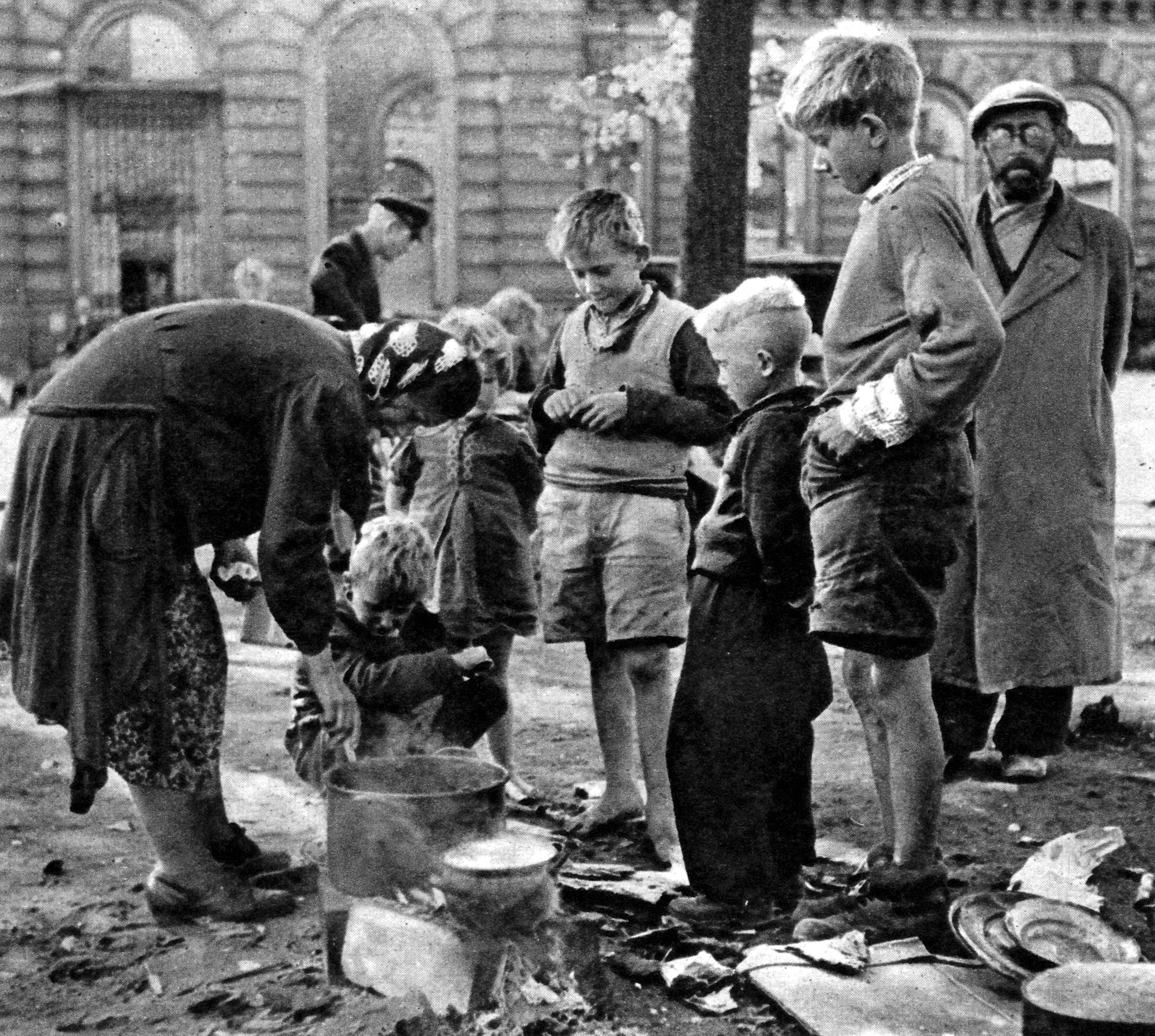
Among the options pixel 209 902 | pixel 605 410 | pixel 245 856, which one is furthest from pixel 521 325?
pixel 209 902

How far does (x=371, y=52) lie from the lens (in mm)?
22828

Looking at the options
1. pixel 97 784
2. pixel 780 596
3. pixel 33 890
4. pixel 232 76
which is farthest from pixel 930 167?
pixel 232 76

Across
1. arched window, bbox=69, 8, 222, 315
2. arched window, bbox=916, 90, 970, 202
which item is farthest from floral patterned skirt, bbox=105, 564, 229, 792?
arched window, bbox=916, 90, 970, 202

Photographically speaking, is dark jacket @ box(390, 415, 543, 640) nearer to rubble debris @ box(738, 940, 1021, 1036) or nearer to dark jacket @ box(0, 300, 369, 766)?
dark jacket @ box(0, 300, 369, 766)

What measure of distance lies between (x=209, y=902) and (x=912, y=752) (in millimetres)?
1696

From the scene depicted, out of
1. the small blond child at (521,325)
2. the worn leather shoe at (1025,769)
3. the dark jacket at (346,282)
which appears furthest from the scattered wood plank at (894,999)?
the dark jacket at (346,282)

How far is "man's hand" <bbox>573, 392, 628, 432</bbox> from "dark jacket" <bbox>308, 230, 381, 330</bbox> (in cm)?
334

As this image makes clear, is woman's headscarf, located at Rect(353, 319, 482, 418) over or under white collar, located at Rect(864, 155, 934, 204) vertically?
under

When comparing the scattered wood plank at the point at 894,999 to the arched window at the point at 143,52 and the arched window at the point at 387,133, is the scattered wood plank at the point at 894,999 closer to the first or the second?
the arched window at the point at 387,133

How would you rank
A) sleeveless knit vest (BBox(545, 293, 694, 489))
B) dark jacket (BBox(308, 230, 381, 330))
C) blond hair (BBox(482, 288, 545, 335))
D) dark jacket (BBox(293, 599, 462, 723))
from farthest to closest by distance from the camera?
dark jacket (BBox(308, 230, 381, 330)), blond hair (BBox(482, 288, 545, 335)), sleeveless knit vest (BBox(545, 293, 694, 489)), dark jacket (BBox(293, 599, 462, 723))

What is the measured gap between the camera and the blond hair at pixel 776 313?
4004mm

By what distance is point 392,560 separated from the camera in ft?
14.3

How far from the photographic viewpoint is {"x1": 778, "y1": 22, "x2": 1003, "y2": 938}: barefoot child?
357 cm

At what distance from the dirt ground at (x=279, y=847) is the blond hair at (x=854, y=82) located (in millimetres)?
1873
